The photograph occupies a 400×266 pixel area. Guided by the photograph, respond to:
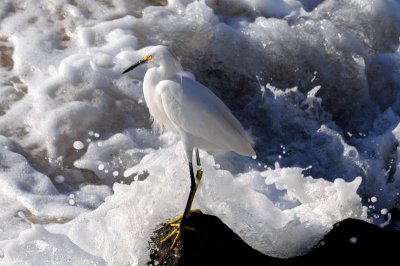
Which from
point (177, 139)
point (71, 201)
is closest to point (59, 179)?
point (71, 201)

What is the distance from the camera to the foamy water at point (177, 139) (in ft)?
11.0

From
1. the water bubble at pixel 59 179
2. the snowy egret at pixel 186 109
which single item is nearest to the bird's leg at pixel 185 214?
the snowy egret at pixel 186 109

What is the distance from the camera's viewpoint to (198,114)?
3.05m

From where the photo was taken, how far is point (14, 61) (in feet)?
17.5

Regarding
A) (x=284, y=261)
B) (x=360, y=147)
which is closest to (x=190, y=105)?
(x=284, y=261)

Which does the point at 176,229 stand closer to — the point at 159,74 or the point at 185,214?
the point at 185,214

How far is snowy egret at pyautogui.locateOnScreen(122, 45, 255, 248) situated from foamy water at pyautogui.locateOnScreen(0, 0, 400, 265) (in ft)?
0.97

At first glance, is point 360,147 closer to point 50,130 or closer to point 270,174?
point 270,174

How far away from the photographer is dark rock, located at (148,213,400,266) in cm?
294

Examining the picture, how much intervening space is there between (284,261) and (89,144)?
2.03 metres

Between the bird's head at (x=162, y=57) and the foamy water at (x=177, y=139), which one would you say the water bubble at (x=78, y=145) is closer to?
the foamy water at (x=177, y=139)

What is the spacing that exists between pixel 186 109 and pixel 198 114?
0.05m

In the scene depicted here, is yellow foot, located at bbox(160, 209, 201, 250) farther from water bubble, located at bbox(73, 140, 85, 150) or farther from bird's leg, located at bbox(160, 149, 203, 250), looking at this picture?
water bubble, located at bbox(73, 140, 85, 150)

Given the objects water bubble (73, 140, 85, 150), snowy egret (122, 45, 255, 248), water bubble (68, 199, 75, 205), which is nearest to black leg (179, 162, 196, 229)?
snowy egret (122, 45, 255, 248)
